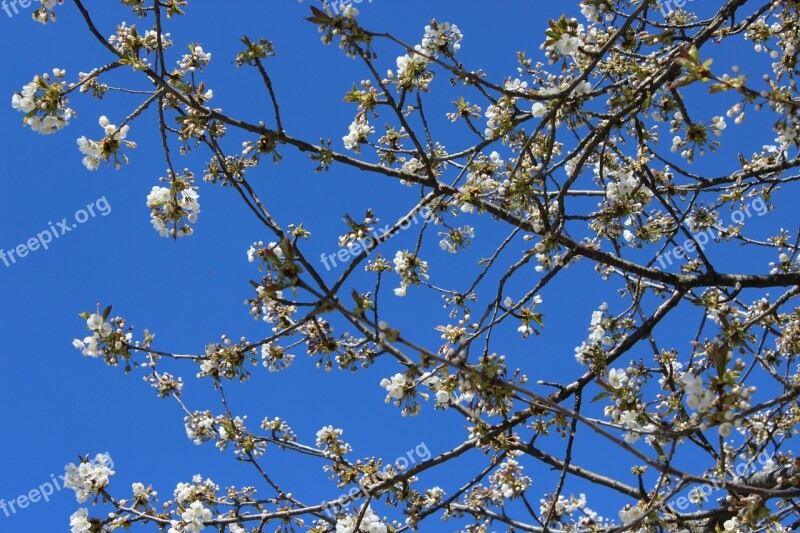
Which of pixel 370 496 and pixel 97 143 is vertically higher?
pixel 97 143

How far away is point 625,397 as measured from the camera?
3.58 metres

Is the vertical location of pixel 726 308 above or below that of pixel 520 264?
below

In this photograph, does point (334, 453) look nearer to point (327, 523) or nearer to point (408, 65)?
point (327, 523)

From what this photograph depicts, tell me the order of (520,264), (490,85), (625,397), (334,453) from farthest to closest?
1. (334,453)
2. (520,264)
3. (625,397)
4. (490,85)

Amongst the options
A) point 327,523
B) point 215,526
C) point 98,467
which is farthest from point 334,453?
point 98,467

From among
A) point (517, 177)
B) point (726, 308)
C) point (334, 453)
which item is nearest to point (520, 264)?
point (517, 177)

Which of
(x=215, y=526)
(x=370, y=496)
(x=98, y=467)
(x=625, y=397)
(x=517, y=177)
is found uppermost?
(x=98, y=467)

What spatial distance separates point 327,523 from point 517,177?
253 cm

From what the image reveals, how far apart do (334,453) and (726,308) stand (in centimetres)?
→ 277

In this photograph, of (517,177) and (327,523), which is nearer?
(517,177)

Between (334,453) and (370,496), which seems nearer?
(370,496)

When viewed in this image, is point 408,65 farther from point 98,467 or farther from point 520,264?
point 98,467

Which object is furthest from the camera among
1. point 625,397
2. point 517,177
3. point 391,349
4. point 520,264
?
point 391,349

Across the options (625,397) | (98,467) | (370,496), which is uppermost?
(98,467)
